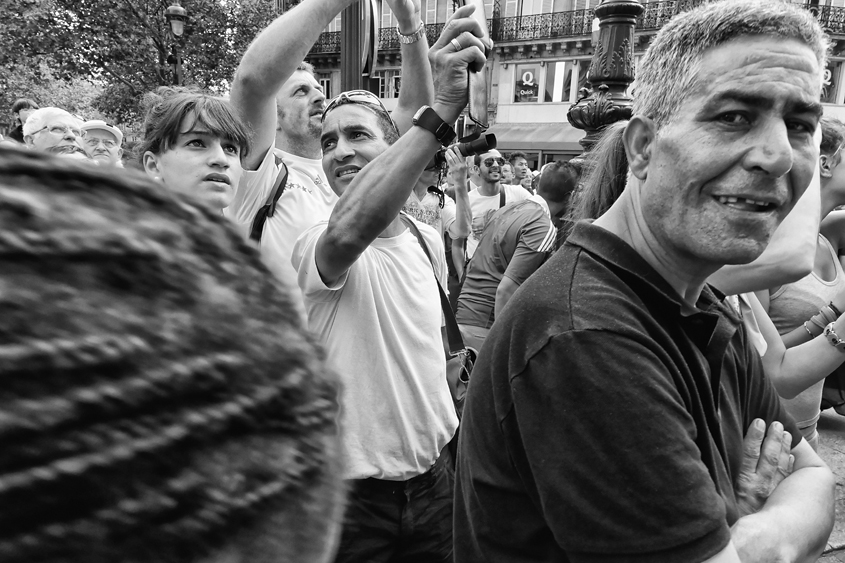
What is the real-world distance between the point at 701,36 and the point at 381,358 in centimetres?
135

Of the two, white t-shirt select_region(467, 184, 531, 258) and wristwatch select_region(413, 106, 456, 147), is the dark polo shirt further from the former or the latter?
white t-shirt select_region(467, 184, 531, 258)

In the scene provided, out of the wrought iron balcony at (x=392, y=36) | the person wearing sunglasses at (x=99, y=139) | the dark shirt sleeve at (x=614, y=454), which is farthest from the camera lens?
the wrought iron balcony at (x=392, y=36)

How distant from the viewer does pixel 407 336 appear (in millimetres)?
2102

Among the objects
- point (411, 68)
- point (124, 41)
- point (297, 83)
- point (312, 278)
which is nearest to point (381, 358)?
point (312, 278)

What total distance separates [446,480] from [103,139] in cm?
513

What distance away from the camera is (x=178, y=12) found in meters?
14.3

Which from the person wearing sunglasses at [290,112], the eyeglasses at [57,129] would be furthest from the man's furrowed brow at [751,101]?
the eyeglasses at [57,129]

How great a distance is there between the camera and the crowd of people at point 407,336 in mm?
414

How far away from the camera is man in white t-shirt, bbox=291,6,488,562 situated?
1911mm

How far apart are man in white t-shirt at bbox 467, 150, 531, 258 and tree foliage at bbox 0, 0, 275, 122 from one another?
12.5 meters

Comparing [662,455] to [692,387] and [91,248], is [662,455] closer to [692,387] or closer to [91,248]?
[692,387]

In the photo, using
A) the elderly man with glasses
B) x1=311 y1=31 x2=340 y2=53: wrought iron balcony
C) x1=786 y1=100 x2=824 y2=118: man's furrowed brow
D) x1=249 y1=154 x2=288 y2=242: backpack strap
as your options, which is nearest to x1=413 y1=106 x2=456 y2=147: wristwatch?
x1=786 y1=100 x2=824 y2=118: man's furrowed brow

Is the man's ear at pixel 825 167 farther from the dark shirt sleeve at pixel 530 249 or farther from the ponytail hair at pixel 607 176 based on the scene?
the ponytail hair at pixel 607 176

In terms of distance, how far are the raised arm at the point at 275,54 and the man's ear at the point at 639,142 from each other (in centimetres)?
138
